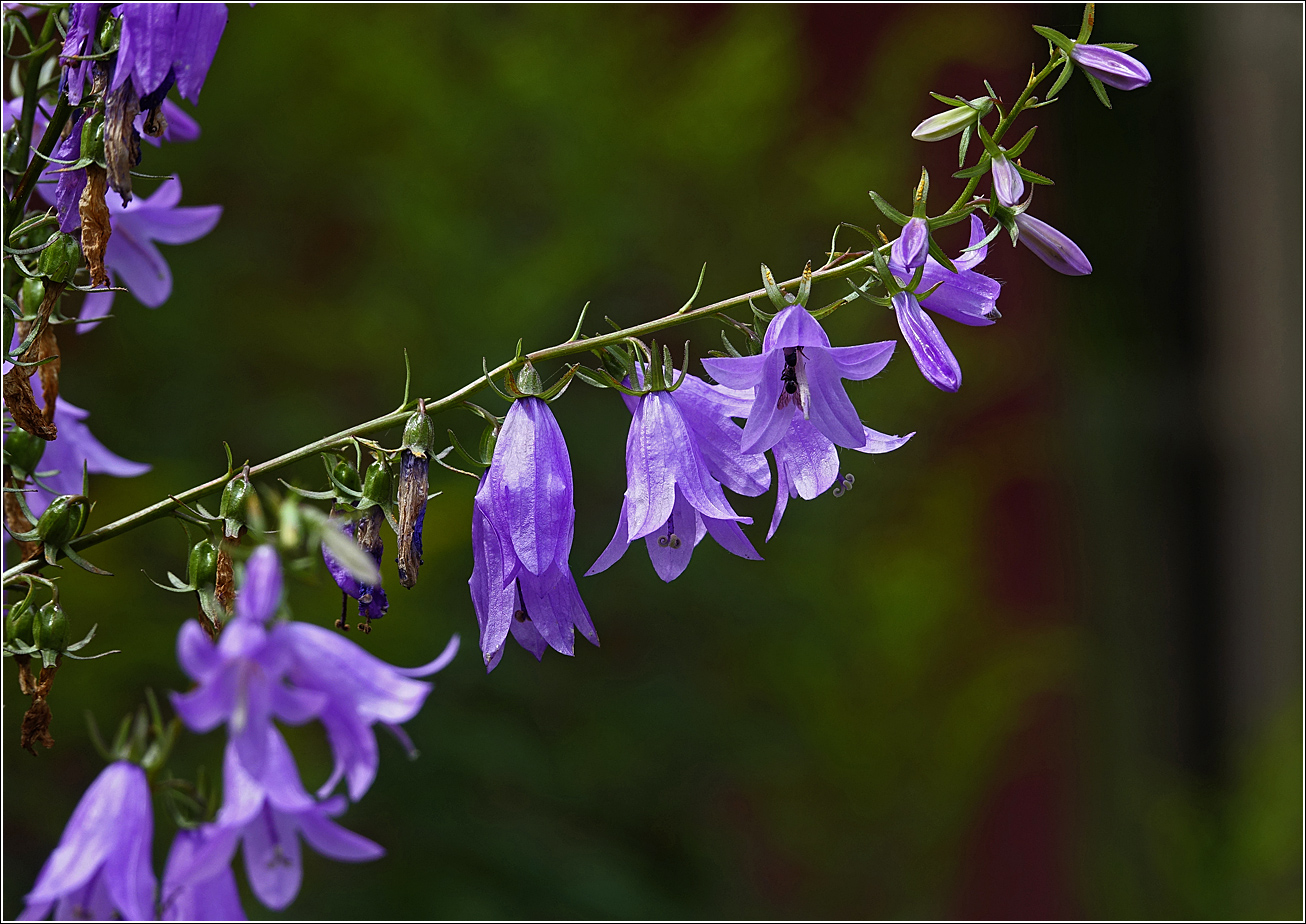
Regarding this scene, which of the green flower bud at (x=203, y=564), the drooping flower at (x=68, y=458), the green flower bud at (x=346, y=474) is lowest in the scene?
the green flower bud at (x=203, y=564)

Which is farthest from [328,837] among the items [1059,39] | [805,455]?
[1059,39]

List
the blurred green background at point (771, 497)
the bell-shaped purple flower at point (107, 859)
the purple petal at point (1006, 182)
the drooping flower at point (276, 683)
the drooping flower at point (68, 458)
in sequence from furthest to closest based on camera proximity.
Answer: the blurred green background at point (771, 497)
the drooping flower at point (68, 458)
the purple petal at point (1006, 182)
the bell-shaped purple flower at point (107, 859)
the drooping flower at point (276, 683)

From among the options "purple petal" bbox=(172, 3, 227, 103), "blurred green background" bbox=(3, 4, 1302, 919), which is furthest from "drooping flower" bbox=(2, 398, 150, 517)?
"blurred green background" bbox=(3, 4, 1302, 919)

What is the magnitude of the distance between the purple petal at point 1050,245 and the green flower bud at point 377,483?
0.42 m

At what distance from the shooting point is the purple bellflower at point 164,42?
581 mm

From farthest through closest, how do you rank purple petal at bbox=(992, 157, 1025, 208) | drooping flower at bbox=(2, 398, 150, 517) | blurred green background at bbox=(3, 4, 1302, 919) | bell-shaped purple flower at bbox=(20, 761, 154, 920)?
blurred green background at bbox=(3, 4, 1302, 919)
drooping flower at bbox=(2, 398, 150, 517)
purple petal at bbox=(992, 157, 1025, 208)
bell-shaped purple flower at bbox=(20, 761, 154, 920)

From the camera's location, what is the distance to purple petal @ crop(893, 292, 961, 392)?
25.5 inches

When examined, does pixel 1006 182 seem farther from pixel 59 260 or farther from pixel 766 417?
pixel 59 260

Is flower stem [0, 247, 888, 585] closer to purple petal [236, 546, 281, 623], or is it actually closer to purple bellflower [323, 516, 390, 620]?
purple bellflower [323, 516, 390, 620]

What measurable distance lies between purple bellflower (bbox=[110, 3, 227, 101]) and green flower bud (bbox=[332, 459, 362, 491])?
24 cm

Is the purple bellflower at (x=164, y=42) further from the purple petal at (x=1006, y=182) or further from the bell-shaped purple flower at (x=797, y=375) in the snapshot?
the purple petal at (x=1006, y=182)

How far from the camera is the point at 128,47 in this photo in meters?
0.59

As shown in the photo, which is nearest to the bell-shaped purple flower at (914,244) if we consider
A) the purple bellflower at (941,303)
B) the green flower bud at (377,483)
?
the purple bellflower at (941,303)

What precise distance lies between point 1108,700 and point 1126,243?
4.73 ft
